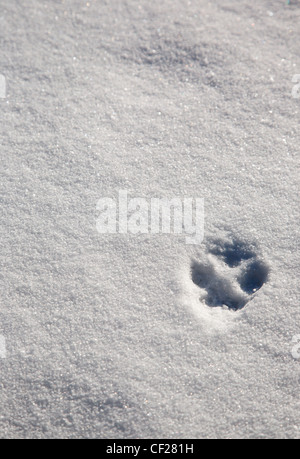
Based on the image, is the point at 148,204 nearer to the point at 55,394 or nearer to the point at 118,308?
the point at 118,308

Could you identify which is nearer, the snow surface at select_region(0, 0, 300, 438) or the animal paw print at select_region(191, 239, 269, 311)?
the snow surface at select_region(0, 0, 300, 438)

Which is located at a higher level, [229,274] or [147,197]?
[147,197]

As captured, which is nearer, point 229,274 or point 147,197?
point 229,274

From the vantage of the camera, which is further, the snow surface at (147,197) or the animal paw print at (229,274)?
the animal paw print at (229,274)
